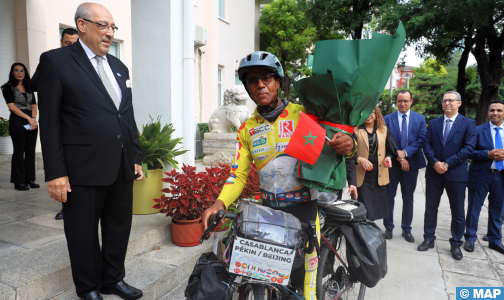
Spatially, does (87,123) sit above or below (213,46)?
below

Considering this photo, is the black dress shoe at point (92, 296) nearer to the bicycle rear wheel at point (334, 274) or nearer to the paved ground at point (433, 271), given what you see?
the bicycle rear wheel at point (334, 274)

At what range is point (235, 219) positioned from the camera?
68.2 inches

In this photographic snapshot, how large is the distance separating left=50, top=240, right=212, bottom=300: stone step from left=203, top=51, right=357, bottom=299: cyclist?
5.01 ft

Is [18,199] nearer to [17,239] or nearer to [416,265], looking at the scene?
[17,239]

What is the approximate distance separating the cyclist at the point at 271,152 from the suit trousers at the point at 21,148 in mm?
4734

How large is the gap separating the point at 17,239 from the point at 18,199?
6.00 ft

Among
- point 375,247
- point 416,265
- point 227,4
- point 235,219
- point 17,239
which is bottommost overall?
point 416,265

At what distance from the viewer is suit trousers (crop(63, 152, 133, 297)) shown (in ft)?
7.82

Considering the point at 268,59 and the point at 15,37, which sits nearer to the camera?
the point at 268,59

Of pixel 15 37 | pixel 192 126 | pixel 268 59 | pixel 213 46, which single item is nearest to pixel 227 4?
pixel 213 46

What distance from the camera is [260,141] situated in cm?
210

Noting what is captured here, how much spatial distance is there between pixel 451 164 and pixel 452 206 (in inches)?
24.8

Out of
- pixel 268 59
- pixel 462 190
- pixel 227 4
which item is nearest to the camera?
pixel 268 59

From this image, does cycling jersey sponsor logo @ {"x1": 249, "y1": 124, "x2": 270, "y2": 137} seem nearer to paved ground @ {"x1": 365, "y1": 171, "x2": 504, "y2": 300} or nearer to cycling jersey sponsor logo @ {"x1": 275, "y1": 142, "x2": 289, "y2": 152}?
cycling jersey sponsor logo @ {"x1": 275, "y1": 142, "x2": 289, "y2": 152}
